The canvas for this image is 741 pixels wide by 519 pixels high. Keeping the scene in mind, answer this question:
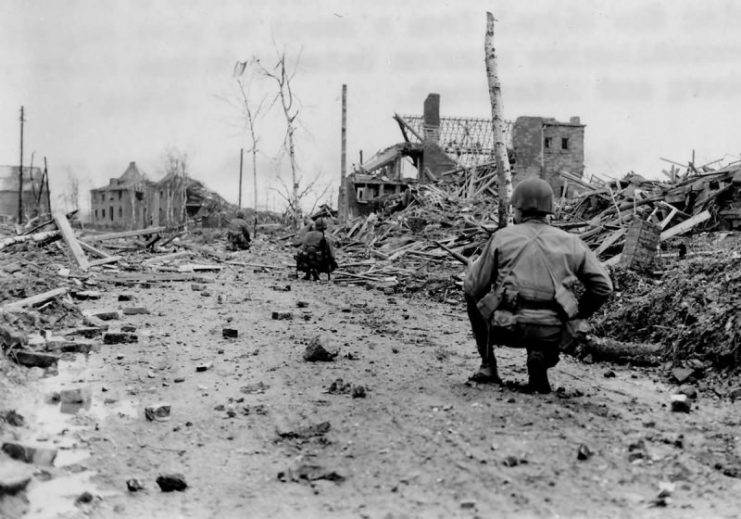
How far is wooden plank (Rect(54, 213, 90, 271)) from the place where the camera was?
1428 centimetres

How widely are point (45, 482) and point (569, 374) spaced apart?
4.35m

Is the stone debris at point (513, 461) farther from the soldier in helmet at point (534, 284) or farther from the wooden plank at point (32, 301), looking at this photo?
the wooden plank at point (32, 301)

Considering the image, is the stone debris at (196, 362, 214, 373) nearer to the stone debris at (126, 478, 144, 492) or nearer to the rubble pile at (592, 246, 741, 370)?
the stone debris at (126, 478, 144, 492)

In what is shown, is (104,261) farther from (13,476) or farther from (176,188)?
(176,188)

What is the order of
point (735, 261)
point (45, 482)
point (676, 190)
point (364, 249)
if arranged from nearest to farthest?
point (45, 482) → point (735, 261) → point (676, 190) → point (364, 249)

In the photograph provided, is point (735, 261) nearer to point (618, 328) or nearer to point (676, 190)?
A: point (618, 328)

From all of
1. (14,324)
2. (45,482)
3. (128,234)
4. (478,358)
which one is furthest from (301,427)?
(128,234)

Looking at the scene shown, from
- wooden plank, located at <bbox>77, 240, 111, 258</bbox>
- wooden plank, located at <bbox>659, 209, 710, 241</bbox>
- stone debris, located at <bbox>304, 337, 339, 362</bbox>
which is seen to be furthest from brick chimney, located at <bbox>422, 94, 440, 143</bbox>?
stone debris, located at <bbox>304, 337, 339, 362</bbox>

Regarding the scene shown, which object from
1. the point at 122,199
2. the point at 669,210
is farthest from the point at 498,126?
the point at 122,199

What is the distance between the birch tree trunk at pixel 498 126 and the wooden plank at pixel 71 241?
8831 millimetres

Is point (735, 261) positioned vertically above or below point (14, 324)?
above

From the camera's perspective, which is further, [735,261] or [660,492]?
[735,261]

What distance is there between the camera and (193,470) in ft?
12.5

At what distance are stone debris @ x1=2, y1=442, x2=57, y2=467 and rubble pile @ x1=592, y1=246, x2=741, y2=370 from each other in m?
5.21
